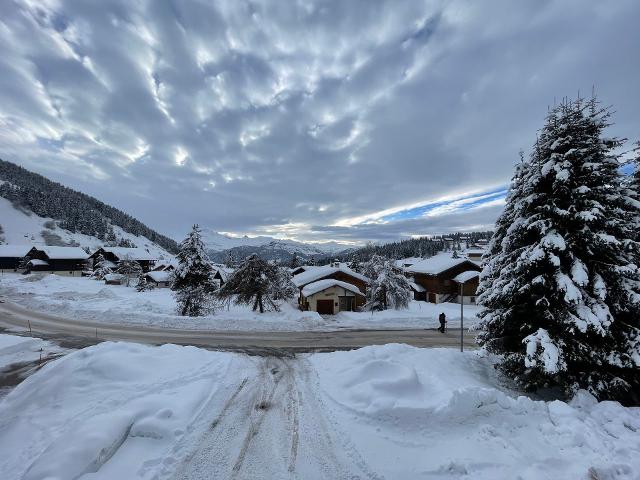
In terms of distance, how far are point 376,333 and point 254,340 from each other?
9.10 metres

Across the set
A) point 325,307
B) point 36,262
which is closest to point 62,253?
point 36,262

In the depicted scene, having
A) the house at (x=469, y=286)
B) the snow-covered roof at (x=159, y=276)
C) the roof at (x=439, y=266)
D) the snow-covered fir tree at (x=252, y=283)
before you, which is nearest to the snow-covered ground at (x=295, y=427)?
the snow-covered fir tree at (x=252, y=283)

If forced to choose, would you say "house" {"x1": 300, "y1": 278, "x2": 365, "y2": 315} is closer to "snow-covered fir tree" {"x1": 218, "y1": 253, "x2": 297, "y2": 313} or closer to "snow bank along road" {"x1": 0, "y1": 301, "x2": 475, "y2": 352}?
"snow-covered fir tree" {"x1": 218, "y1": 253, "x2": 297, "y2": 313}

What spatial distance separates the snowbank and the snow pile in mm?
4390

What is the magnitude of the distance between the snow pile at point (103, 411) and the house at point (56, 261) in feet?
285

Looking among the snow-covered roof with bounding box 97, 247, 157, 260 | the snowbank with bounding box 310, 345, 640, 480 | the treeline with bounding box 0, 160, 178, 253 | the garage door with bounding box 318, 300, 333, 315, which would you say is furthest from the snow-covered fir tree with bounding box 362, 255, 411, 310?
the treeline with bounding box 0, 160, 178, 253

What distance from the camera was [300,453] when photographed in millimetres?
6336

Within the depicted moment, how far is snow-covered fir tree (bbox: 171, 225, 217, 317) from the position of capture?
25.5 m

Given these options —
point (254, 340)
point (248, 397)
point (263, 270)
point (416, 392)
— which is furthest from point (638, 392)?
point (263, 270)

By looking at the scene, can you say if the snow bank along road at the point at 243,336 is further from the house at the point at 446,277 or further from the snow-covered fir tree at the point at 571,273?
the house at the point at 446,277

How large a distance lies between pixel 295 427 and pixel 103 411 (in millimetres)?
5113

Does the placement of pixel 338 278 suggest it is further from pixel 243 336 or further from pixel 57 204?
pixel 57 204

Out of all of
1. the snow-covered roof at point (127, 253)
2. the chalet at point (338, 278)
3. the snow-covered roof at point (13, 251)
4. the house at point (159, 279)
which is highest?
the snow-covered roof at point (127, 253)

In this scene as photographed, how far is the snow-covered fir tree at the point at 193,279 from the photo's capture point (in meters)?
25.5
